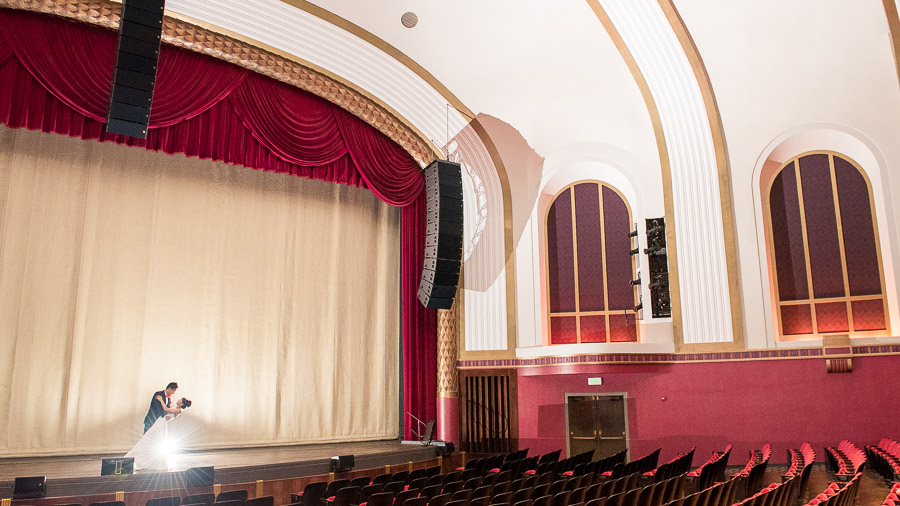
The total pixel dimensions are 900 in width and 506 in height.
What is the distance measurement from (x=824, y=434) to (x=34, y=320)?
31.5ft

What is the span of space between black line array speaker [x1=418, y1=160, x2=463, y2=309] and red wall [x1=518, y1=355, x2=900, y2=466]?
175 centimetres

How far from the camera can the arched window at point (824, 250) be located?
29.8 ft

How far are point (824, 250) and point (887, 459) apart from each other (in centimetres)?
388

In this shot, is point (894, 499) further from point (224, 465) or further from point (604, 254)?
point (604, 254)

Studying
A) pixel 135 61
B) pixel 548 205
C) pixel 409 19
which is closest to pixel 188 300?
pixel 135 61

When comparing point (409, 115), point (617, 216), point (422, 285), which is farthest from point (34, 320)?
point (617, 216)

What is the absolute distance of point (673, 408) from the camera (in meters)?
9.30

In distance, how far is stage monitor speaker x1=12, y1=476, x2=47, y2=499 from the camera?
5.46m

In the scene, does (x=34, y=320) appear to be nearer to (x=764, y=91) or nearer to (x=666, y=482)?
(x=666, y=482)

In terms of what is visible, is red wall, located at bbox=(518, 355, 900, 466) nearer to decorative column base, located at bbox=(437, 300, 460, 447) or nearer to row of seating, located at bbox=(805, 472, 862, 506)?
decorative column base, located at bbox=(437, 300, 460, 447)

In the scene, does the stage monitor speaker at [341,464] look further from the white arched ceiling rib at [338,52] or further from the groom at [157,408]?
the white arched ceiling rib at [338,52]

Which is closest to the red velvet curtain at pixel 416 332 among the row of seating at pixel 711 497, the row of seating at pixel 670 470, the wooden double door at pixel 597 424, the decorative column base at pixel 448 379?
the decorative column base at pixel 448 379

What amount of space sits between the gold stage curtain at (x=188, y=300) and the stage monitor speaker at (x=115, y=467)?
7.90ft

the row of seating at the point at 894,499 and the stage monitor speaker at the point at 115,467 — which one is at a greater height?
the row of seating at the point at 894,499
